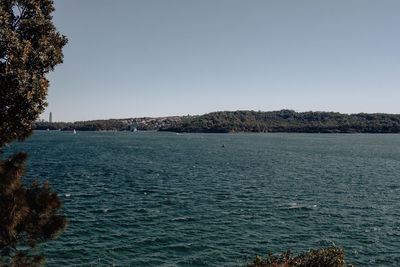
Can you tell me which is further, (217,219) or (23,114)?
(217,219)

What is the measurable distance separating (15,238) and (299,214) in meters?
36.3

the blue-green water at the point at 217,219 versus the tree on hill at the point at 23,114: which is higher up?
the tree on hill at the point at 23,114

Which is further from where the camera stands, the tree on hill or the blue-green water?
the blue-green water

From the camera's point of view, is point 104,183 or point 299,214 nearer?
point 299,214

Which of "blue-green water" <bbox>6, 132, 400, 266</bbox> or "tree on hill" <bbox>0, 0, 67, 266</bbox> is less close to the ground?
"tree on hill" <bbox>0, 0, 67, 266</bbox>

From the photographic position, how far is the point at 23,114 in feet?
48.3

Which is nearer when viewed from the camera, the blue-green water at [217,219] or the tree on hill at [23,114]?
the tree on hill at [23,114]

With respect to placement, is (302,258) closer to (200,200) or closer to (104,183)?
(200,200)

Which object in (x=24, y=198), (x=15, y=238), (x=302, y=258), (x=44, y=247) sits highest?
(x=24, y=198)

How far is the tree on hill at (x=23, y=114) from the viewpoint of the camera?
12.6 meters

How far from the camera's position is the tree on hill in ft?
41.4

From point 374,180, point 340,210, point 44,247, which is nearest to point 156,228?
point 44,247

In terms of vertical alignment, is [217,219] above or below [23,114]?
below

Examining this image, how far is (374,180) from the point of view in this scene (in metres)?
67.2
